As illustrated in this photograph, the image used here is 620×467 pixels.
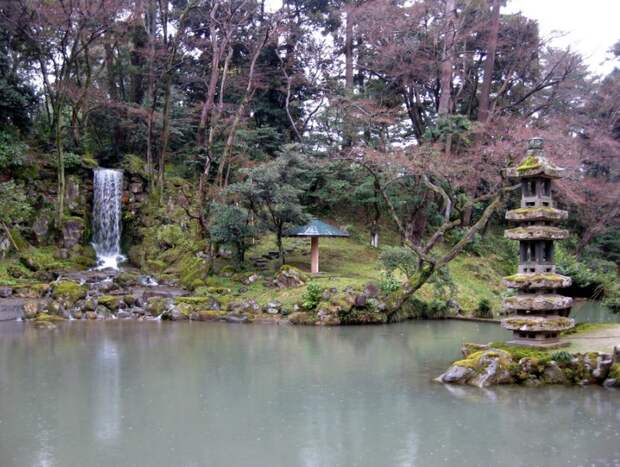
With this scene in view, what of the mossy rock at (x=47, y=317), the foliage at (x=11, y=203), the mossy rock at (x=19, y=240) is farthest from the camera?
the mossy rock at (x=19, y=240)

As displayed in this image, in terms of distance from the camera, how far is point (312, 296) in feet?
49.6

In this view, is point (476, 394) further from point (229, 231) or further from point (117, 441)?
point (229, 231)

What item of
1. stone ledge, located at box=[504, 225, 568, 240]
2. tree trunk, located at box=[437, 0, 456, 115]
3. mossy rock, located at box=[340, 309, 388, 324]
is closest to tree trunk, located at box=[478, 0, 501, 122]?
tree trunk, located at box=[437, 0, 456, 115]

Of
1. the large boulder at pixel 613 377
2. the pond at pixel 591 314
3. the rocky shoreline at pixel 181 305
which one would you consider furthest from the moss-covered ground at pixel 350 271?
the large boulder at pixel 613 377

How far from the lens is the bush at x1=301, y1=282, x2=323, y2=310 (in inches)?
592

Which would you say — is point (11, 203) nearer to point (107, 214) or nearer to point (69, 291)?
point (107, 214)

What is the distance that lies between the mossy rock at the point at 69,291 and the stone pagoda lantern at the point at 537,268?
451 inches

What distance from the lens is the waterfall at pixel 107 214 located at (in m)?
21.4

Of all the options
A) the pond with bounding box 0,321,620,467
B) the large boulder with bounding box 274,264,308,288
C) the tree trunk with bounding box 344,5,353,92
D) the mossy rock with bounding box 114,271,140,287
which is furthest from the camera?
the tree trunk with bounding box 344,5,353,92

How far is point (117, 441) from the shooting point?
235 inches

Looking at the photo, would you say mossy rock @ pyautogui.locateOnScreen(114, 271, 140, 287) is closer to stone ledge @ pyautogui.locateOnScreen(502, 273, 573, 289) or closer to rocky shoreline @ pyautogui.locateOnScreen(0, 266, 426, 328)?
rocky shoreline @ pyautogui.locateOnScreen(0, 266, 426, 328)

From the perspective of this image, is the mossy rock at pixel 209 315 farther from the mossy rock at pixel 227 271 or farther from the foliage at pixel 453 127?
the foliage at pixel 453 127

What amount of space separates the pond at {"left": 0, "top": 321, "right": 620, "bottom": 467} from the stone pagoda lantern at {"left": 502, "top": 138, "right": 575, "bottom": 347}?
4.01ft

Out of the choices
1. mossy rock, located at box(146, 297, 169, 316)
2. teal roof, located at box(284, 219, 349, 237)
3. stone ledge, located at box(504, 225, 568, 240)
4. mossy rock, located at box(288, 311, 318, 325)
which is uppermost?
teal roof, located at box(284, 219, 349, 237)
